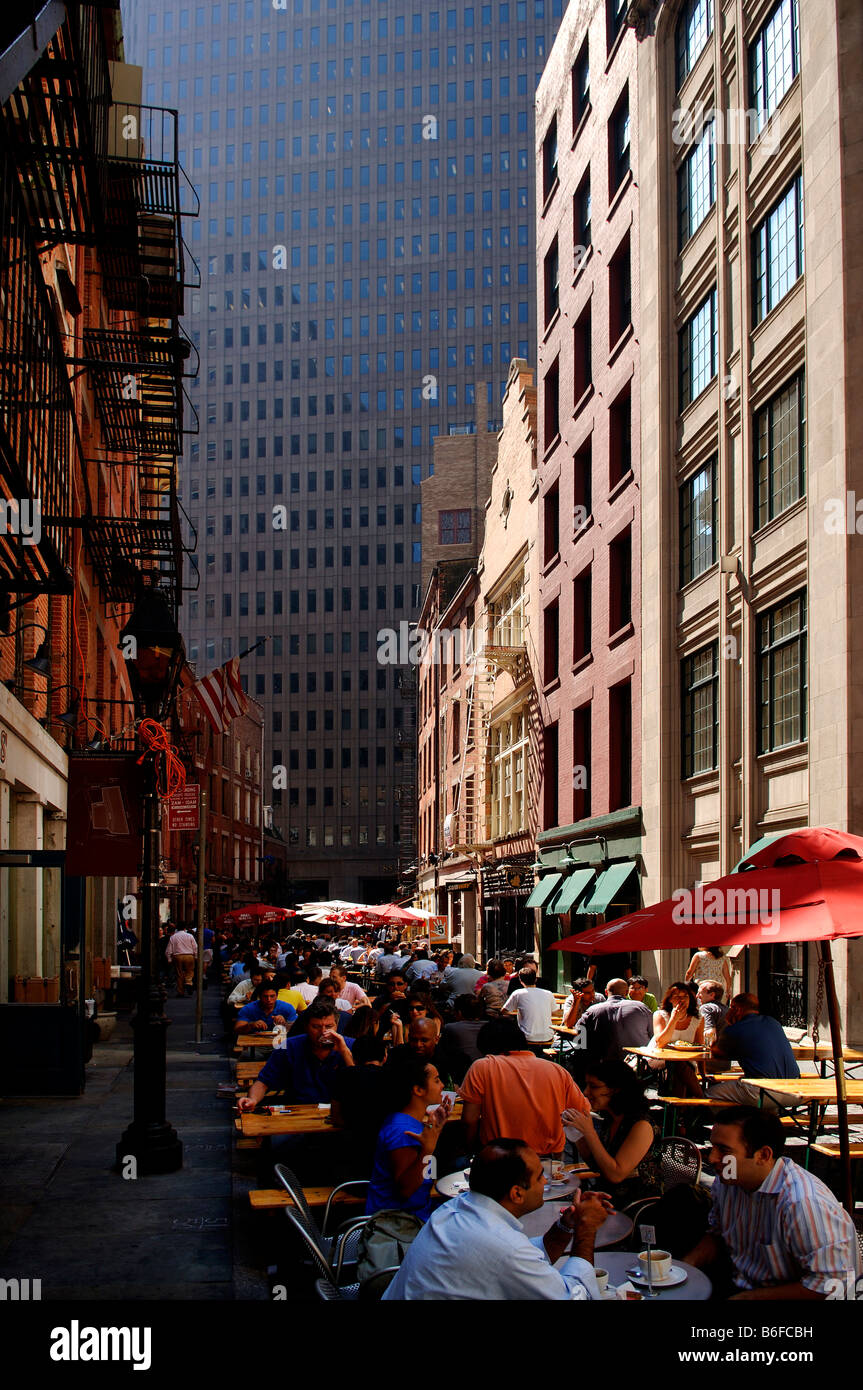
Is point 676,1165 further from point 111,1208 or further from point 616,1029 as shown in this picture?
point 111,1208

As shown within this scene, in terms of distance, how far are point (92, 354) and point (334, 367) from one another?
93621mm

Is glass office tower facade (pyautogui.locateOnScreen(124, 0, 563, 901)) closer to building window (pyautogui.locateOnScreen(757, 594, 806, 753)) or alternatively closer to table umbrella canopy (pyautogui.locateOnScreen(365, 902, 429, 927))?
table umbrella canopy (pyautogui.locateOnScreen(365, 902, 429, 927))

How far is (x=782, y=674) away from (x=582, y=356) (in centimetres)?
1699

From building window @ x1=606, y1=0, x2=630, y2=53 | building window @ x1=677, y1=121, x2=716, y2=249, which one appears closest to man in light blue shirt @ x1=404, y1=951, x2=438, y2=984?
building window @ x1=677, y1=121, x2=716, y2=249

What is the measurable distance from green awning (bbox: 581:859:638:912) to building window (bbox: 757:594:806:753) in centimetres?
681

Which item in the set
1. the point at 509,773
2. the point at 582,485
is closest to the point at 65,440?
the point at 582,485

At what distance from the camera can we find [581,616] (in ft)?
109

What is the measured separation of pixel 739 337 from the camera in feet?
71.8

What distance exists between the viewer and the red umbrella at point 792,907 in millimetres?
7789

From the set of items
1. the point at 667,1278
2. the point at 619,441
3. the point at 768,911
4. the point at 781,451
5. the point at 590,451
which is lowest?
the point at 667,1278

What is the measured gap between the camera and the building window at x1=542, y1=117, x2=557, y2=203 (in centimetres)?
3909

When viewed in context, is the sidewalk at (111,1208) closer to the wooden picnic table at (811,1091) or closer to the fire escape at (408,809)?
the wooden picnic table at (811,1091)

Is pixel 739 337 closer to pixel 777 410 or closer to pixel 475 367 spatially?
pixel 777 410
